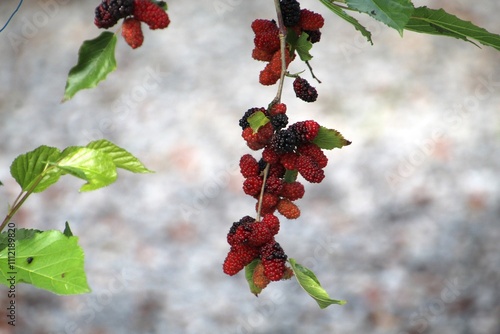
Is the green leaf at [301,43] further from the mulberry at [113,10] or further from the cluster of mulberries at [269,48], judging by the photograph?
the mulberry at [113,10]

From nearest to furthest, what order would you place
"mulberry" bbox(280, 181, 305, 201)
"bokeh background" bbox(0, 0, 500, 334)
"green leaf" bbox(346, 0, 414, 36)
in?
"green leaf" bbox(346, 0, 414, 36)
"mulberry" bbox(280, 181, 305, 201)
"bokeh background" bbox(0, 0, 500, 334)

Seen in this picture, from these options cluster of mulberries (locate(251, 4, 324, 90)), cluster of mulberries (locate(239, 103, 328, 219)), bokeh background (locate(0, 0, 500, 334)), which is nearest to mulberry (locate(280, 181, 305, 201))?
cluster of mulberries (locate(239, 103, 328, 219))

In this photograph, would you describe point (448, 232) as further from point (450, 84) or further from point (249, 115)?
point (249, 115)

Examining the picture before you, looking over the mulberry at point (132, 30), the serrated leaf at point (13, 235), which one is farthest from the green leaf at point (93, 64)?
the serrated leaf at point (13, 235)

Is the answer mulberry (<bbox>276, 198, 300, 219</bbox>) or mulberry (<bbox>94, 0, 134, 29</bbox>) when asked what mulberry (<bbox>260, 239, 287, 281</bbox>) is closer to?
mulberry (<bbox>276, 198, 300, 219</bbox>)

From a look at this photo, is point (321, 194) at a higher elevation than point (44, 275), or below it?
higher

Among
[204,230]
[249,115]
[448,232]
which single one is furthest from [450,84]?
[249,115]
